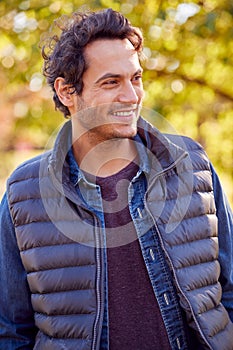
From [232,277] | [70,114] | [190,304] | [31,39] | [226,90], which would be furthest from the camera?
[226,90]

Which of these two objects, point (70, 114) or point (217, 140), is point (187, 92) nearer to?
point (217, 140)

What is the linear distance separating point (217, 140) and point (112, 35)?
→ 8.54ft

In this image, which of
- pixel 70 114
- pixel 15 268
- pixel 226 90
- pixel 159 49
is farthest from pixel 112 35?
pixel 226 90

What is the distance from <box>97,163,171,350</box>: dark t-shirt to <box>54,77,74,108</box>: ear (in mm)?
567

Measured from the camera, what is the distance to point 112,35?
290 cm

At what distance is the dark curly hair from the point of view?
2916mm

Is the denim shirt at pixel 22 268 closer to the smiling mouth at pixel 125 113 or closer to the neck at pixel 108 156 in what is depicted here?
the neck at pixel 108 156

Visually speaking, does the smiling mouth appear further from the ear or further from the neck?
the ear

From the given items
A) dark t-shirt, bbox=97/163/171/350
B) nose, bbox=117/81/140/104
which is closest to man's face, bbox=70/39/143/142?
nose, bbox=117/81/140/104

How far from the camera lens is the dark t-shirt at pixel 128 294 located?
2.62m

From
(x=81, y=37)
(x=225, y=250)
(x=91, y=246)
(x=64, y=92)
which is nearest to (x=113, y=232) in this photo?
(x=91, y=246)

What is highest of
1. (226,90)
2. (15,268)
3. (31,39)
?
(31,39)

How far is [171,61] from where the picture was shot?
5.00 metres

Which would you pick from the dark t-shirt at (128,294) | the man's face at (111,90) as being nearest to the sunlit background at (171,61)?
the man's face at (111,90)
